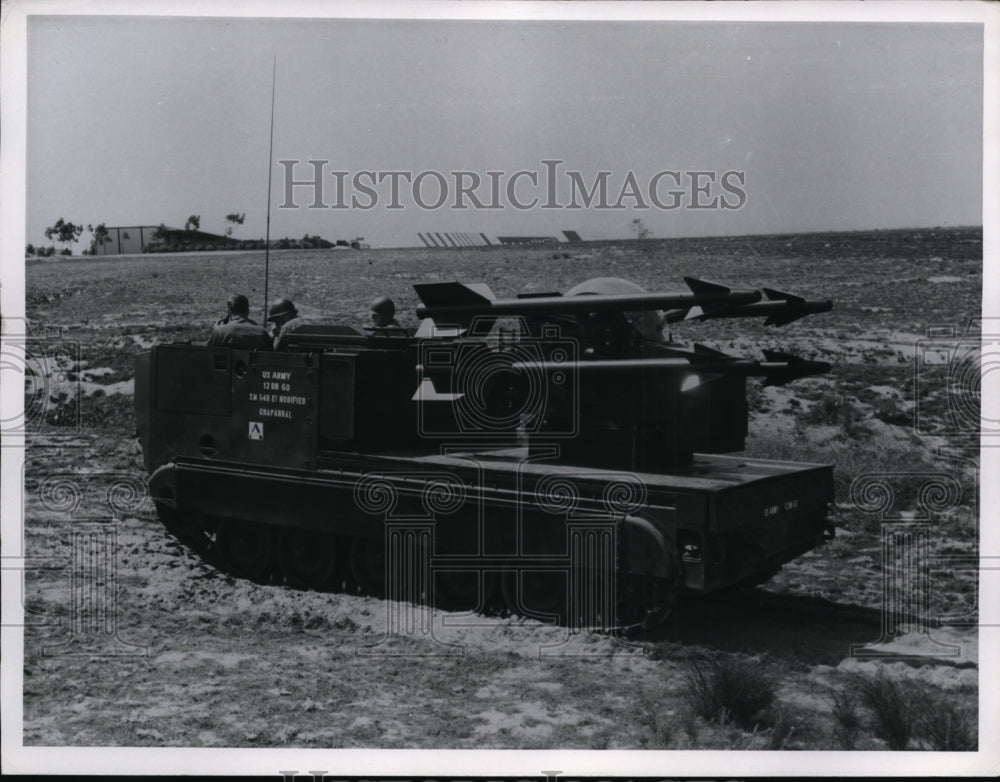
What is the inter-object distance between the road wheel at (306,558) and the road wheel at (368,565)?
0.23 metres

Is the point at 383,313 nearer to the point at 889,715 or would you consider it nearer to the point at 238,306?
the point at 238,306

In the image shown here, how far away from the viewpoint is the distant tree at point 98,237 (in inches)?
385

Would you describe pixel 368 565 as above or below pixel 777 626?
above

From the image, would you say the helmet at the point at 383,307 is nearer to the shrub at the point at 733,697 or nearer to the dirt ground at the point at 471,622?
the dirt ground at the point at 471,622

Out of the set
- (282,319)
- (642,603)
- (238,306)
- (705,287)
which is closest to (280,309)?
(282,319)

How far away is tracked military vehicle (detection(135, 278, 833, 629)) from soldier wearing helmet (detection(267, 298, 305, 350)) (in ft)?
0.36

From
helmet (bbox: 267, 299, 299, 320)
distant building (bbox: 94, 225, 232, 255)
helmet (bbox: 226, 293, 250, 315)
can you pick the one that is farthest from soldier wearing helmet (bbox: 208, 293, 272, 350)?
distant building (bbox: 94, 225, 232, 255)

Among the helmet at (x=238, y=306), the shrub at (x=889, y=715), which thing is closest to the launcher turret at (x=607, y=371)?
the shrub at (x=889, y=715)

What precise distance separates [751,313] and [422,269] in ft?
12.8

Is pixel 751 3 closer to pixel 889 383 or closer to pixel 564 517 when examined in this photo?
pixel 564 517

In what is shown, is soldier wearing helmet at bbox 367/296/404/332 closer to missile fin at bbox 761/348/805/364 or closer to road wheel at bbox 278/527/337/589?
road wheel at bbox 278/527/337/589

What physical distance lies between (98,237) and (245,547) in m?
2.90

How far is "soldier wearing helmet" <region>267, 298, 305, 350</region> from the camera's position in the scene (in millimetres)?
10148

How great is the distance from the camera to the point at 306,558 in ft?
32.8
